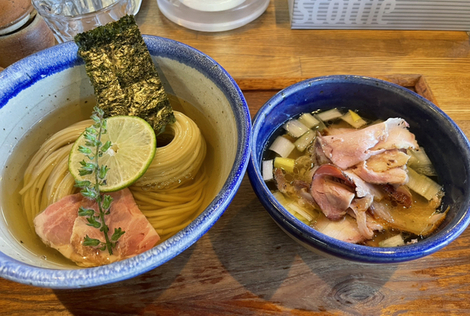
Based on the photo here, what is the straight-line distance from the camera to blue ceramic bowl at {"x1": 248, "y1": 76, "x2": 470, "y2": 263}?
0.81 m

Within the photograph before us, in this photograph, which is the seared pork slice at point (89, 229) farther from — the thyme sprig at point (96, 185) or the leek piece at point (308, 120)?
the leek piece at point (308, 120)

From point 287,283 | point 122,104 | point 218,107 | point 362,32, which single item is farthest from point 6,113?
point 362,32

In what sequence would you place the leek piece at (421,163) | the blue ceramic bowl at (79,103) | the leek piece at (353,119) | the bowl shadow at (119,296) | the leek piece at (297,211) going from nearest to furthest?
the blue ceramic bowl at (79,103) < the bowl shadow at (119,296) < the leek piece at (297,211) < the leek piece at (421,163) < the leek piece at (353,119)

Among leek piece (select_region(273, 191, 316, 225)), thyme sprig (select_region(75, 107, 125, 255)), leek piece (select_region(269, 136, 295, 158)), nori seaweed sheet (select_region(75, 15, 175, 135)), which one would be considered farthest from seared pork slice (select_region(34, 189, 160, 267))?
leek piece (select_region(269, 136, 295, 158))

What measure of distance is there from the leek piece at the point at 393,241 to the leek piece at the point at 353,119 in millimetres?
437

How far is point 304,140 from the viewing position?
3.96 ft

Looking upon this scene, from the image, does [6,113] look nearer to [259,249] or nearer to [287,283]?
[259,249]

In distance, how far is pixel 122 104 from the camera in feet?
3.33

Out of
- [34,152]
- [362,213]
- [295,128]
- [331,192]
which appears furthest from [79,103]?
[362,213]

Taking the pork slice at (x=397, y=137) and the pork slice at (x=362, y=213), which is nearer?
the pork slice at (x=362, y=213)

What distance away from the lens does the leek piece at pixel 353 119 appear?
48.6 inches

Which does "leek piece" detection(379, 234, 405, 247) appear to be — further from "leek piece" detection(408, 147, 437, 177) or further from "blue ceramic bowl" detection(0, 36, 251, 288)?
"blue ceramic bowl" detection(0, 36, 251, 288)

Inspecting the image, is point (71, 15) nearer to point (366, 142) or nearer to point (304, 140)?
point (304, 140)

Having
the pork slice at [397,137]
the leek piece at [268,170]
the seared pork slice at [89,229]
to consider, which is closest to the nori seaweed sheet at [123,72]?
the seared pork slice at [89,229]
